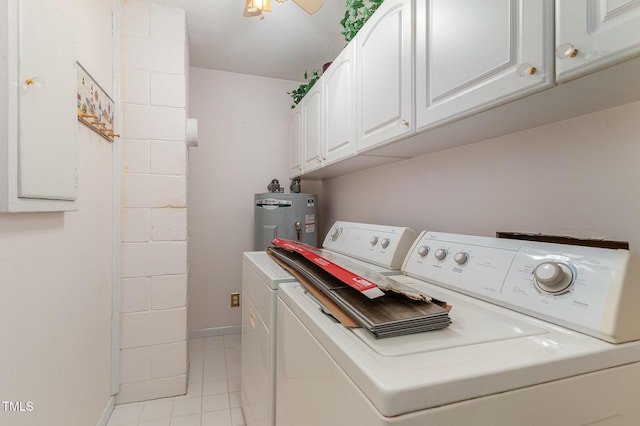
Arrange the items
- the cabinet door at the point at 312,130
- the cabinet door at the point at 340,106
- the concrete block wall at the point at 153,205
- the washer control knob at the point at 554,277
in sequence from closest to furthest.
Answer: the washer control knob at the point at 554,277, the cabinet door at the point at 340,106, the concrete block wall at the point at 153,205, the cabinet door at the point at 312,130

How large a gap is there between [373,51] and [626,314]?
125 centimetres

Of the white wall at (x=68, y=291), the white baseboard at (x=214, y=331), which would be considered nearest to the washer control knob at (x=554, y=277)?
the white wall at (x=68, y=291)

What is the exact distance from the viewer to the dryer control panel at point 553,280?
621mm

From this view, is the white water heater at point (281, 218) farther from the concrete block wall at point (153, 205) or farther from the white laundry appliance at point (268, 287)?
the white laundry appliance at point (268, 287)

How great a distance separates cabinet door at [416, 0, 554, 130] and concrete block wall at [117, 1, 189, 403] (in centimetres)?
162

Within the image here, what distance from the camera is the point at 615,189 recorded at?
850 mm

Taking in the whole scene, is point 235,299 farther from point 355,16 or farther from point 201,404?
point 355,16

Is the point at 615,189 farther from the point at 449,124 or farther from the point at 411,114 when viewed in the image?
the point at 411,114

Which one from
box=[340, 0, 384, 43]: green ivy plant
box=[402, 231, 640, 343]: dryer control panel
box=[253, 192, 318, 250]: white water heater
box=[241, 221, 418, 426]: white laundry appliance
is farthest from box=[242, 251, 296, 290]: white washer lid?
box=[340, 0, 384, 43]: green ivy plant

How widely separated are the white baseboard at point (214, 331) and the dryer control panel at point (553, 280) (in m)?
2.37

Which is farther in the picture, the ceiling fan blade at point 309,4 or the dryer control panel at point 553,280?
the ceiling fan blade at point 309,4

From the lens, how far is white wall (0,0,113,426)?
36.2 inches

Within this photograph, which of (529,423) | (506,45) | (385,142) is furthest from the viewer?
(385,142)

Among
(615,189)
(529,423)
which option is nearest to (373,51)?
(615,189)
